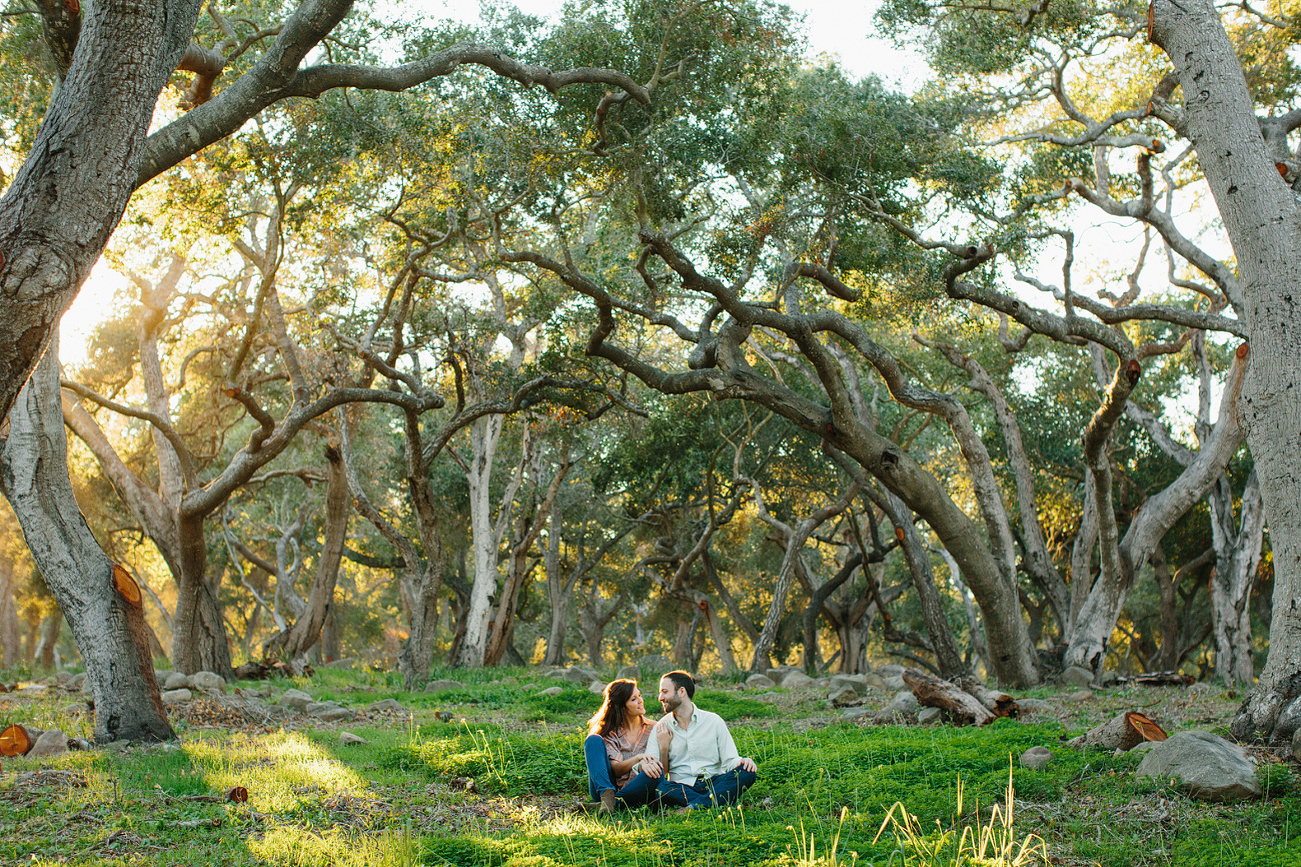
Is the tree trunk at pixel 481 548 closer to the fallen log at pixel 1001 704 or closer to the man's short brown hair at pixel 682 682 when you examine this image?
the fallen log at pixel 1001 704

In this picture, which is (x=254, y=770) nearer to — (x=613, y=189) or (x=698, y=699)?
(x=698, y=699)

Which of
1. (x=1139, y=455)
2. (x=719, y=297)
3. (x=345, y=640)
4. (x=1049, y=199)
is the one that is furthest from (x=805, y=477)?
(x=345, y=640)

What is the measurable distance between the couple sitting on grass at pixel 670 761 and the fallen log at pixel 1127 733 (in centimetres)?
269

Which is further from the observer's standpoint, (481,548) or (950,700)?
(481,548)

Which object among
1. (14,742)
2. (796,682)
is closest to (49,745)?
(14,742)

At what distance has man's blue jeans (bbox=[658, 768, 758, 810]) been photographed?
5691 millimetres

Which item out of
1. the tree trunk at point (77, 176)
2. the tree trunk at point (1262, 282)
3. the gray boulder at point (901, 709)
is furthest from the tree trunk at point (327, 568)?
the tree trunk at point (1262, 282)

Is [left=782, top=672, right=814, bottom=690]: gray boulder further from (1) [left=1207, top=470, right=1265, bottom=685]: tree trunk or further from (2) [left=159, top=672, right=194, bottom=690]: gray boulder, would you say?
(2) [left=159, top=672, right=194, bottom=690]: gray boulder

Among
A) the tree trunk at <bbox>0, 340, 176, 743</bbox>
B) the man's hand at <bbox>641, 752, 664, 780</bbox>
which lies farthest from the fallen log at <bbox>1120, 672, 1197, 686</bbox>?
the tree trunk at <bbox>0, 340, 176, 743</bbox>

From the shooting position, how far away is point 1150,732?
6.51 meters

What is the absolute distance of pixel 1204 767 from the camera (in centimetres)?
534

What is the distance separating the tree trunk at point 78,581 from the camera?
8.14 meters

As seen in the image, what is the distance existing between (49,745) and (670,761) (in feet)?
17.6

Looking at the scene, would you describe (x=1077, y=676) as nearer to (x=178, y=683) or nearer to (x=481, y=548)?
(x=481, y=548)
